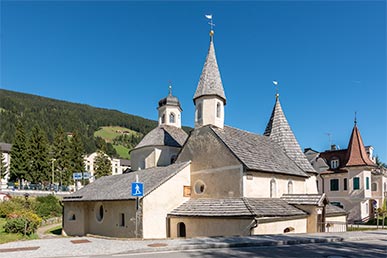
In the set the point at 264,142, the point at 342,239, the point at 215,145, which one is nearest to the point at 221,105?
the point at 215,145

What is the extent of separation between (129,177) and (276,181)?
1272 centimetres

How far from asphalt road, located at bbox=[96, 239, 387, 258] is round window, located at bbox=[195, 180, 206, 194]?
38.8 feet

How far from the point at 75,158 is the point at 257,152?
177 feet

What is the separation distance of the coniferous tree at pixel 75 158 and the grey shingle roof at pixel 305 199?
177 ft

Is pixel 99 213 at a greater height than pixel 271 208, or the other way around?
pixel 271 208

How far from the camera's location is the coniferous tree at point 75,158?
6819 cm

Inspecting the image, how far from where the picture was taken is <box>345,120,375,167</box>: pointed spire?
132ft

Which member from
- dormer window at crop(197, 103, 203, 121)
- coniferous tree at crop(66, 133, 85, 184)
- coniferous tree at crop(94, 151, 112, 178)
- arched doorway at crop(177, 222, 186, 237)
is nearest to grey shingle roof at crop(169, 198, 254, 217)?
arched doorway at crop(177, 222, 186, 237)

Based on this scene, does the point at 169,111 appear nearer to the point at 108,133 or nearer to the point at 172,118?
the point at 172,118

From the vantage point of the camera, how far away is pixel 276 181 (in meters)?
24.8

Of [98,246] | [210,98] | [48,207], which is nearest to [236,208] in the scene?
[210,98]

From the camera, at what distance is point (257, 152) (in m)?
25.7

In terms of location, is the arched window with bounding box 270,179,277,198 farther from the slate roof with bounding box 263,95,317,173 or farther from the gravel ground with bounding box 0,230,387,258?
the gravel ground with bounding box 0,230,387,258

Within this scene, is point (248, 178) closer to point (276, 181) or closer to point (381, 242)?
point (276, 181)
